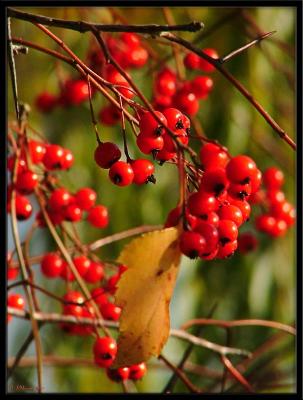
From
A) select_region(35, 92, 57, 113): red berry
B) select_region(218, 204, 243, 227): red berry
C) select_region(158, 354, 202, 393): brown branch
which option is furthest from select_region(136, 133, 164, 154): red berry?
select_region(35, 92, 57, 113): red berry

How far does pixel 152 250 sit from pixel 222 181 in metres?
0.12

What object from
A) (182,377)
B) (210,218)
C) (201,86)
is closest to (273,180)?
(201,86)

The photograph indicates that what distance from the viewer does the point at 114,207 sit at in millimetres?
2127

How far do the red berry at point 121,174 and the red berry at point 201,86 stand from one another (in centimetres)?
61

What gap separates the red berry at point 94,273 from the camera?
1410 millimetres

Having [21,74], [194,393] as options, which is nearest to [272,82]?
[21,74]

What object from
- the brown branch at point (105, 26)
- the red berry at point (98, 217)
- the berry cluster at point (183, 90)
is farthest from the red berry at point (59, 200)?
the brown branch at point (105, 26)

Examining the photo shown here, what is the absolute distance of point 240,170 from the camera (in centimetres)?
84

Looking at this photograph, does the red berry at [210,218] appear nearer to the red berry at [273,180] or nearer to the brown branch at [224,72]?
the brown branch at [224,72]

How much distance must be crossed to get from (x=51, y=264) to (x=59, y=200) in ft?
0.51

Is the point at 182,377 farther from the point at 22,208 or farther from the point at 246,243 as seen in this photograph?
the point at 246,243

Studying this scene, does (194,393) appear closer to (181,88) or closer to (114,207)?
(181,88)

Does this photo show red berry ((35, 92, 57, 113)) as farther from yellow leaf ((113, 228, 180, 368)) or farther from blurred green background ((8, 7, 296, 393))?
yellow leaf ((113, 228, 180, 368))

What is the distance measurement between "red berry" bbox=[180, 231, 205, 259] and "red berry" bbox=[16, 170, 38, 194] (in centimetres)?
55
